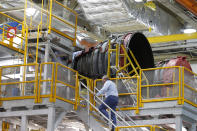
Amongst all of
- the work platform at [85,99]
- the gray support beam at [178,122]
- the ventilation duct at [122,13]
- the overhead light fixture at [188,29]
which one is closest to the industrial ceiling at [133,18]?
the ventilation duct at [122,13]

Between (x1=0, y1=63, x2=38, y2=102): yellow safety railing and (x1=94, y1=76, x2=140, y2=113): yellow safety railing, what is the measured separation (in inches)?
116

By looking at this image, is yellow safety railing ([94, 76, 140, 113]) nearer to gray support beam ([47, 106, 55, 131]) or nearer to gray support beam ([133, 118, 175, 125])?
gray support beam ([133, 118, 175, 125])

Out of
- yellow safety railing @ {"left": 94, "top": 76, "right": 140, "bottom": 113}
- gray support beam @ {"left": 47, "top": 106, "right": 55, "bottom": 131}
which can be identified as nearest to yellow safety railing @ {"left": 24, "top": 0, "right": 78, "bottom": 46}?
yellow safety railing @ {"left": 94, "top": 76, "right": 140, "bottom": 113}

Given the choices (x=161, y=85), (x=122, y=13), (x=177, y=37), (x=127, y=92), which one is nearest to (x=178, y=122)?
(x=161, y=85)

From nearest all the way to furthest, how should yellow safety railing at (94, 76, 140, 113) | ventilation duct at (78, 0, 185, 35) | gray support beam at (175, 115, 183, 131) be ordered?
gray support beam at (175, 115, 183, 131) → yellow safety railing at (94, 76, 140, 113) → ventilation duct at (78, 0, 185, 35)

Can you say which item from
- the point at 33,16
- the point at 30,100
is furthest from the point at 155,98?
the point at 33,16

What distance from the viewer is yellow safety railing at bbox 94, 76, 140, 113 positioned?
20344mm

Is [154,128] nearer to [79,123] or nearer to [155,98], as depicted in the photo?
[155,98]

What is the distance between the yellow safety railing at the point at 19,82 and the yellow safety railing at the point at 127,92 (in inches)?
116

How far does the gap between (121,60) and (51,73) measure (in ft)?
13.9

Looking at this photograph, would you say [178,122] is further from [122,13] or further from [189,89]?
[122,13]

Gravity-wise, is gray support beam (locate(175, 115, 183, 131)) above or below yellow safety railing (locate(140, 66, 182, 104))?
below

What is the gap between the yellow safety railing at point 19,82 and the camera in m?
19.8

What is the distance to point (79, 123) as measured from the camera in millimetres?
22328
